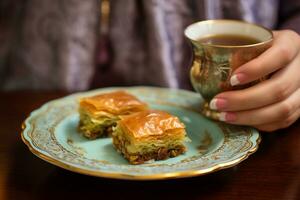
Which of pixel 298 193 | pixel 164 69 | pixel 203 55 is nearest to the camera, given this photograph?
pixel 298 193

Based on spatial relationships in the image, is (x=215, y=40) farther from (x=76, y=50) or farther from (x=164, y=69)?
(x=76, y=50)

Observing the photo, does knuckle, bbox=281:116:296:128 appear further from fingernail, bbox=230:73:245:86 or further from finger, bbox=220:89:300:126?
fingernail, bbox=230:73:245:86

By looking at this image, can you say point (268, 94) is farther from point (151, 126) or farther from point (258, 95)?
point (151, 126)

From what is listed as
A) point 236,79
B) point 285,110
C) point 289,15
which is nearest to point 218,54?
point 236,79

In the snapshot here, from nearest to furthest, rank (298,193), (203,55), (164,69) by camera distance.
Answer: (298,193)
(203,55)
(164,69)

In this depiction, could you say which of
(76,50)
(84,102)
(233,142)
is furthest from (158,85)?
(233,142)

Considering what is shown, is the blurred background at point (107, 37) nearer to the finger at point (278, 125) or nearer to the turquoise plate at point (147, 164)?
the turquoise plate at point (147, 164)

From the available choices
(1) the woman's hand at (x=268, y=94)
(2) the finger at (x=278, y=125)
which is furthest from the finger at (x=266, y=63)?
(2) the finger at (x=278, y=125)
